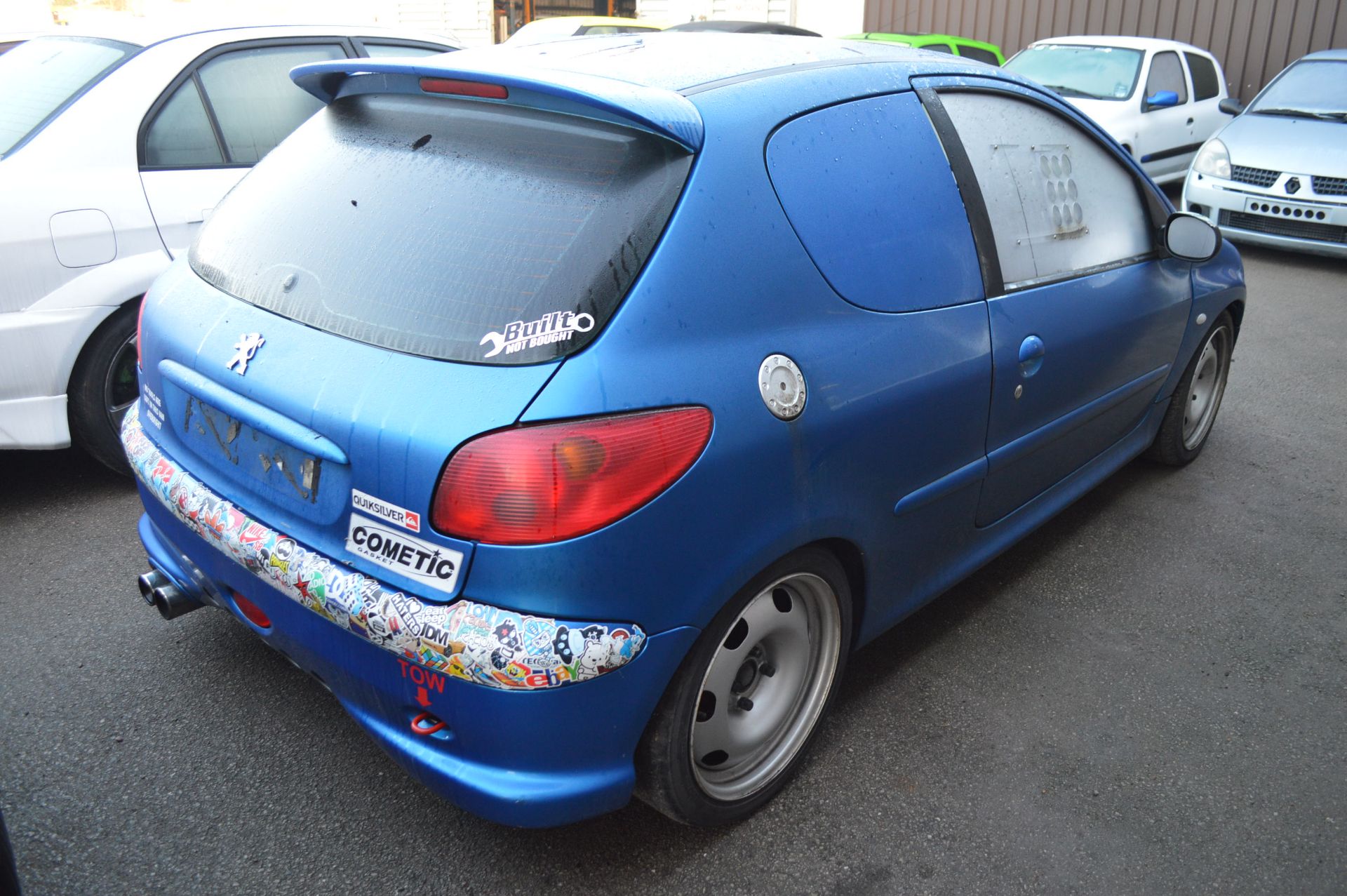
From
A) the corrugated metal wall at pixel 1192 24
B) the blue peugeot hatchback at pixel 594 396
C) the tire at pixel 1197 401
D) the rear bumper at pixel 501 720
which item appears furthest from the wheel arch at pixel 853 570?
→ the corrugated metal wall at pixel 1192 24

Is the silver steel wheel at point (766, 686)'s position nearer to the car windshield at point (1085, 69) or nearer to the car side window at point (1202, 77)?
the car windshield at point (1085, 69)

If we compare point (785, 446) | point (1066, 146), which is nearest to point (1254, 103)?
point (1066, 146)

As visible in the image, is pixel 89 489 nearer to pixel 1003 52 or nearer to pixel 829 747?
pixel 829 747

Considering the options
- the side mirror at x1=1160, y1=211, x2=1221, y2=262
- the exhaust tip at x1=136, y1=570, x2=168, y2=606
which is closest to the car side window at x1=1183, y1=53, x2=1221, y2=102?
the side mirror at x1=1160, y1=211, x2=1221, y2=262

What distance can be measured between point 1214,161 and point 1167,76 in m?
2.33

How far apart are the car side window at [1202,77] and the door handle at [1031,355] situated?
923cm

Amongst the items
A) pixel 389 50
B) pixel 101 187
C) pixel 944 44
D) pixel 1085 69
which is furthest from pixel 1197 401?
pixel 944 44

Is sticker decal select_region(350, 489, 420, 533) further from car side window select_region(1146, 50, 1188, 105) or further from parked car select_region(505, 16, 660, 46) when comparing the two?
parked car select_region(505, 16, 660, 46)

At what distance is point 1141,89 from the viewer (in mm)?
9461

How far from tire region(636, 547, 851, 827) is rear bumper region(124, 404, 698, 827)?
0.27 ft

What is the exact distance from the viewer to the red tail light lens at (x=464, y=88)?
2057 millimetres

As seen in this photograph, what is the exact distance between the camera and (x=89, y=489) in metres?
3.82

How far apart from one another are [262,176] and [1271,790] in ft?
9.13

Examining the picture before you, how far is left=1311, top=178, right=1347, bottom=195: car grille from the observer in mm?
7363
